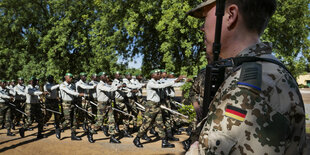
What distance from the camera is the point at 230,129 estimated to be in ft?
2.46

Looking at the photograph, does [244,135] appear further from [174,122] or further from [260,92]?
[174,122]

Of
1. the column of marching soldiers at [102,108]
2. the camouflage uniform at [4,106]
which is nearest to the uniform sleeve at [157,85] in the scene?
the column of marching soldiers at [102,108]

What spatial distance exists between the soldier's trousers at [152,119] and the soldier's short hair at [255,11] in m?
5.73

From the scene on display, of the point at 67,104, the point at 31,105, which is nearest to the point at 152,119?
the point at 67,104

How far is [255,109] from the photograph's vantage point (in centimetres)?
72

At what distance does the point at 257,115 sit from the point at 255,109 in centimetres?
2

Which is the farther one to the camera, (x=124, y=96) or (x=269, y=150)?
(x=124, y=96)

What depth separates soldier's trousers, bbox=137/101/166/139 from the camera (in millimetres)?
6411

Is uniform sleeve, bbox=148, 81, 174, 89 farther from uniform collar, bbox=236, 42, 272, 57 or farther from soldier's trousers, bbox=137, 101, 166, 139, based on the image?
uniform collar, bbox=236, 42, 272, 57

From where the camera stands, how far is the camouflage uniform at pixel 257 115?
0.72 meters

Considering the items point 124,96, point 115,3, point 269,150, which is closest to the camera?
point 269,150

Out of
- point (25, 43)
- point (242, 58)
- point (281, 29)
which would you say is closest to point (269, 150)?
point (242, 58)

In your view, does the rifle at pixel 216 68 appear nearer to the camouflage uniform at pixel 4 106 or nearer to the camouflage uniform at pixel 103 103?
the camouflage uniform at pixel 103 103

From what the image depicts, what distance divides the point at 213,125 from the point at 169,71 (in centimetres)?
995
